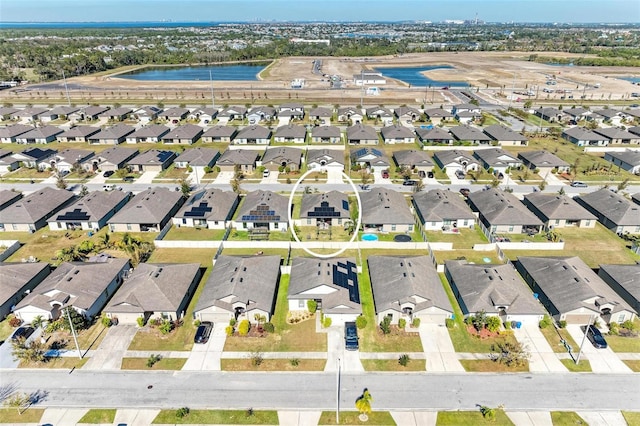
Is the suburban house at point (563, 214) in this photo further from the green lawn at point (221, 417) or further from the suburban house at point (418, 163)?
the green lawn at point (221, 417)

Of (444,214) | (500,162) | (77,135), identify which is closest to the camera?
(444,214)

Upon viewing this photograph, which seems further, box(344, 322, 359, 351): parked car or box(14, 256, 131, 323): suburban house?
box(14, 256, 131, 323): suburban house

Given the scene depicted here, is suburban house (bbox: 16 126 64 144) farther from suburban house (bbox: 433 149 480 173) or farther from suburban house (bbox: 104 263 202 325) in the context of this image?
suburban house (bbox: 433 149 480 173)

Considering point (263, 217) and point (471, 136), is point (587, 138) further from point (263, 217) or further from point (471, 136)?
point (263, 217)

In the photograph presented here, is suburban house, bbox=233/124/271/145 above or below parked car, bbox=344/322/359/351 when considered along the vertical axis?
above

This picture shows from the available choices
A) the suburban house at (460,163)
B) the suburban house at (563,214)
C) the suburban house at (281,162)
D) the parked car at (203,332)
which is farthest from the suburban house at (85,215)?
the suburban house at (563,214)

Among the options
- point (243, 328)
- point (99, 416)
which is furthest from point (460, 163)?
point (99, 416)

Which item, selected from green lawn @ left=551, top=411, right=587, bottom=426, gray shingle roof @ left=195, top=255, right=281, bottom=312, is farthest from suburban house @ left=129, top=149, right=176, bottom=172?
green lawn @ left=551, top=411, right=587, bottom=426
